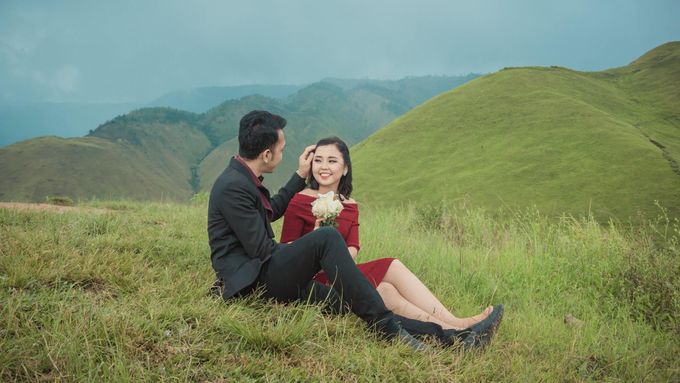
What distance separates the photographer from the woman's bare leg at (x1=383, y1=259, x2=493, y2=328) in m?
4.19

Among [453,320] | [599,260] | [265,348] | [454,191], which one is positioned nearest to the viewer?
[265,348]

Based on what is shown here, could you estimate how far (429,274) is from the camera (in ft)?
20.7

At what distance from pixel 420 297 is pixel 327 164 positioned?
1.64 m

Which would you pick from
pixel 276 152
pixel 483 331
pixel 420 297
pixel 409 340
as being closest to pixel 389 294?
pixel 420 297

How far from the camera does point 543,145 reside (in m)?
34.6

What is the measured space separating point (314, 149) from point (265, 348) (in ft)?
7.83

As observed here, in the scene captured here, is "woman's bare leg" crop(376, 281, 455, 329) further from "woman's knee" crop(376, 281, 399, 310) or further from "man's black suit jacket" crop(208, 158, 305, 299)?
"man's black suit jacket" crop(208, 158, 305, 299)

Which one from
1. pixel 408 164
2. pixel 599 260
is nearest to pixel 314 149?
pixel 599 260

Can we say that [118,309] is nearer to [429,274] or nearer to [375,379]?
[375,379]

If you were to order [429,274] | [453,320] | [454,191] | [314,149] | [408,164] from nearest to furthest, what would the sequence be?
[453,320], [314,149], [429,274], [454,191], [408,164]

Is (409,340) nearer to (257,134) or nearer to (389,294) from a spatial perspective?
(389,294)

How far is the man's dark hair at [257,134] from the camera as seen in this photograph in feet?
13.4

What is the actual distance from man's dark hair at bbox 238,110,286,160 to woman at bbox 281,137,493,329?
0.88 meters

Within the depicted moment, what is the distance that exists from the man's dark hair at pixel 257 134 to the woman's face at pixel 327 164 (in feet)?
2.81
